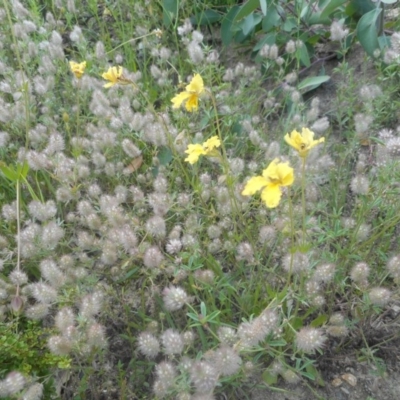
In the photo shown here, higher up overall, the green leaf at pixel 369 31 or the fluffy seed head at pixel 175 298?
the fluffy seed head at pixel 175 298

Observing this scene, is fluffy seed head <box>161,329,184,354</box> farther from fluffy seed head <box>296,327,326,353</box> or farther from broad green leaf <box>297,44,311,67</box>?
broad green leaf <box>297,44,311,67</box>

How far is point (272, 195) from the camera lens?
132 centimetres

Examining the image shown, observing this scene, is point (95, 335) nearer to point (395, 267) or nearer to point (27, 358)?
point (27, 358)

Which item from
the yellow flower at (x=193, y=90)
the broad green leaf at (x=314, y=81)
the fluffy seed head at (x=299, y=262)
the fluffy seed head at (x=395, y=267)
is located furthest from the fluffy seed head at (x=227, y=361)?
the broad green leaf at (x=314, y=81)

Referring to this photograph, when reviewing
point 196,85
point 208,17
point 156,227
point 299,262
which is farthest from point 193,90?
point 208,17

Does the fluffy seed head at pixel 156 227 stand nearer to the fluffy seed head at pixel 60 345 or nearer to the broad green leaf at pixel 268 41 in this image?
the fluffy seed head at pixel 60 345

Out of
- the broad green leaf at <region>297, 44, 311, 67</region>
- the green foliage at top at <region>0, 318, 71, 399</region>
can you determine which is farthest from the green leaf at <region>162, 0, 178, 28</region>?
the green foliage at top at <region>0, 318, 71, 399</region>

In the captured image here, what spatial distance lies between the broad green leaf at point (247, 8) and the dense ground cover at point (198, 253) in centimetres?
3

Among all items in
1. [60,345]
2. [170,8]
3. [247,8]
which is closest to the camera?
[60,345]

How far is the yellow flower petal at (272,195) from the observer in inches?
51.1

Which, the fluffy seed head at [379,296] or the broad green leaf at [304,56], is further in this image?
the broad green leaf at [304,56]

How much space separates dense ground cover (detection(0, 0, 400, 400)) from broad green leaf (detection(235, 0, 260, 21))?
0.03 metres

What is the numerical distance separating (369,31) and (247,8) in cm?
62

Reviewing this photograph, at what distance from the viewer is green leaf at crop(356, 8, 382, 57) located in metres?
2.49
